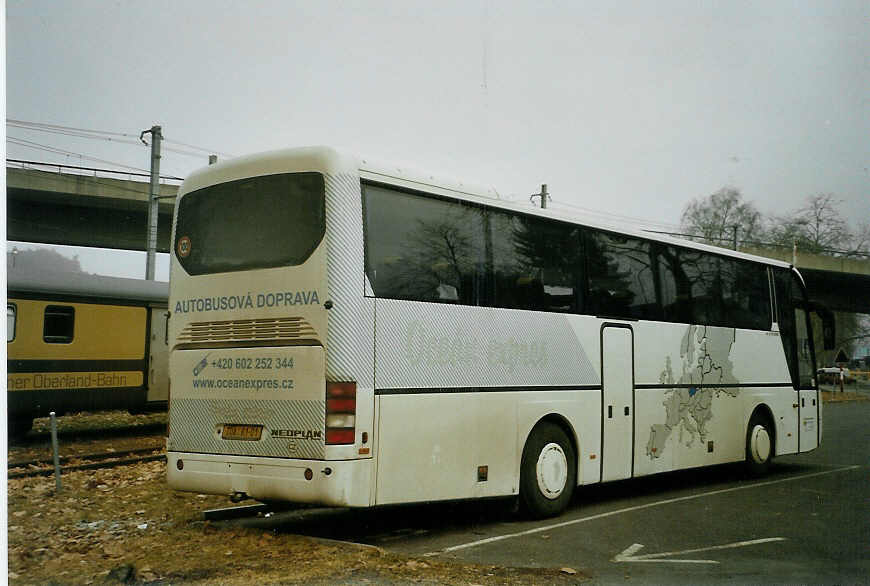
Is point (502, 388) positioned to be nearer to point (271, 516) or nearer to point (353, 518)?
point (353, 518)

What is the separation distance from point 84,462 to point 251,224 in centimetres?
838

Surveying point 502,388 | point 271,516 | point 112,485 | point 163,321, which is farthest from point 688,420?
point 163,321

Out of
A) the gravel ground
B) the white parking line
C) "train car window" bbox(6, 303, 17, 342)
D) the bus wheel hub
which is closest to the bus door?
the white parking line

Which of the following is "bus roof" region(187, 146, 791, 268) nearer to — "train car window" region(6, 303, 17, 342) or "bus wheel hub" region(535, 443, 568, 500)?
"bus wheel hub" region(535, 443, 568, 500)

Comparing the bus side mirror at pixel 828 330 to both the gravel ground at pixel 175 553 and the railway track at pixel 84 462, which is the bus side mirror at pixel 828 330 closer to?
the gravel ground at pixel 175 553

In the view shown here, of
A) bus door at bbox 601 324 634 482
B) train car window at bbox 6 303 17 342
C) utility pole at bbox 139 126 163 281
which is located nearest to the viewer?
bus door at bbox 601 324 634 482

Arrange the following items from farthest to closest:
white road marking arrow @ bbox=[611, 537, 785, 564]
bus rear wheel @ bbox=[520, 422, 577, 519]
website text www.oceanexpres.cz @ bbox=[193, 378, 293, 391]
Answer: bus rear wheel @ bbox=[520, 422, 577, 519] → website text www.oceanexpres.cz @ bbox=[193, 378, 293, 391] → white road marking arrow @ bbox=[611, 537, 785, 564]

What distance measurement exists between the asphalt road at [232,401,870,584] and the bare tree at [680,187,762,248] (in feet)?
42.5

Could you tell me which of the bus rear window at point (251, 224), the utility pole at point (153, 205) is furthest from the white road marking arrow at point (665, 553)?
the utility pole at point (153, 205)

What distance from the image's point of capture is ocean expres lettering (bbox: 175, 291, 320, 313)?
765 cm

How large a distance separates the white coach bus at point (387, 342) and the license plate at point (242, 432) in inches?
0.6

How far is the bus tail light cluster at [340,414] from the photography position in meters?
7.42

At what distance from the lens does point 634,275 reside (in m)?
11.5

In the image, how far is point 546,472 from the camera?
962cm
